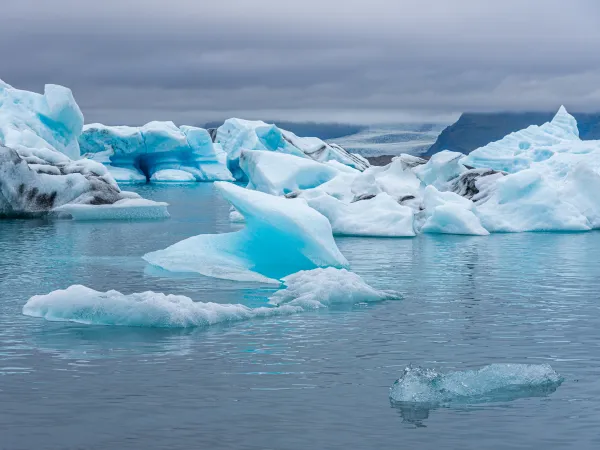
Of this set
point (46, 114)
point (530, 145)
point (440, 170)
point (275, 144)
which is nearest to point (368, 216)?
point (440, 170)

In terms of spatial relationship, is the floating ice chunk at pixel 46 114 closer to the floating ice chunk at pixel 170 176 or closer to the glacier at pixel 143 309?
the floating ice chunk at pixel 170 176

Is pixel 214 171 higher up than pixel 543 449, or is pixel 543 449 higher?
pixel 214 171

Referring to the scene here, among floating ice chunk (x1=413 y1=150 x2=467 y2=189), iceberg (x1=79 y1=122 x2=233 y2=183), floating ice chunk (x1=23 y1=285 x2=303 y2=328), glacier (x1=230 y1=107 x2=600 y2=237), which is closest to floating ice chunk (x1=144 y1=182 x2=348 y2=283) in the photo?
floating ice chunk (x1=23 y1=285 x2=303 y2=328)

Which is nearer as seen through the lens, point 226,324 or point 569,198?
point 226,324

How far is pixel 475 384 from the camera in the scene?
26.1ft

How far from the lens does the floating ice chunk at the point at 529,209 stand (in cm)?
2614

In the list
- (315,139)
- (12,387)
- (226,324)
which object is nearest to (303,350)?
(226,324)

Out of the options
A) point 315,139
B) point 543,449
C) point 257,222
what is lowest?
point 543,449

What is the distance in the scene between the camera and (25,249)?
20.1 metres

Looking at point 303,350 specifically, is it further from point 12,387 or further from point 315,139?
point 315,139

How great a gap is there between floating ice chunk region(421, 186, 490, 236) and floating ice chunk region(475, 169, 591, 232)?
950 millimetres

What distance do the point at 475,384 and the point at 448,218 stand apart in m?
17.4

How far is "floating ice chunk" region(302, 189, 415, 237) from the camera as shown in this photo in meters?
24.2

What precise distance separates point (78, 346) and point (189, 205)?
30.5 meters
